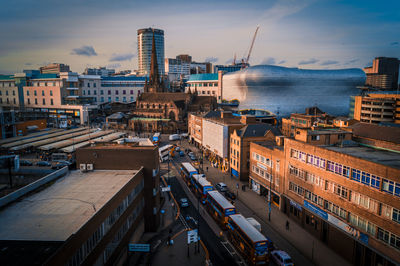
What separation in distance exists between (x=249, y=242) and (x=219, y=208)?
847 cm

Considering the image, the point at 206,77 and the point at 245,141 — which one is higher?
the point at 206,77

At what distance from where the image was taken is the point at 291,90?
127875mm

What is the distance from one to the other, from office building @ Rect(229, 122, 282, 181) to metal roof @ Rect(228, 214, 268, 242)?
21649 millimetres

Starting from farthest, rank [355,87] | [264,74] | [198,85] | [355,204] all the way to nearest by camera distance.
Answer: [198,85]
[355,87]
[264,74]
[355,204]

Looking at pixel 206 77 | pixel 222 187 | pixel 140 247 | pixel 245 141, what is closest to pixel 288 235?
pixel 222 187

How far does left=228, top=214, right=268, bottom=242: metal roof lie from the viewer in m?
25.6

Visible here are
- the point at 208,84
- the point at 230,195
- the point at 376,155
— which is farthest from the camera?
the point at 208,84

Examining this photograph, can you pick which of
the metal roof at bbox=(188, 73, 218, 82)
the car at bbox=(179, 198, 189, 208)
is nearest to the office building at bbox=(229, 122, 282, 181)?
the car at bbox=(179, 198, 189, 208)

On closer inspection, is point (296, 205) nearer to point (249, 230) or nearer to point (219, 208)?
point (219, 208)

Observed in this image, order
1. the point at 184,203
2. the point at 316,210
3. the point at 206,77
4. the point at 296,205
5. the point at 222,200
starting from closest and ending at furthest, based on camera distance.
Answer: the point at 316,210
the point at 222,200
the point at 296,205
the point at 184,203
the point at 206,77

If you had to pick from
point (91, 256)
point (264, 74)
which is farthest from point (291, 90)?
point (91, 256)

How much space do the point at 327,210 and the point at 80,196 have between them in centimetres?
2652

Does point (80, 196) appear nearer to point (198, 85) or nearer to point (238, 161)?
point (238, 161)

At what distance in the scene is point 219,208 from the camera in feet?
111
